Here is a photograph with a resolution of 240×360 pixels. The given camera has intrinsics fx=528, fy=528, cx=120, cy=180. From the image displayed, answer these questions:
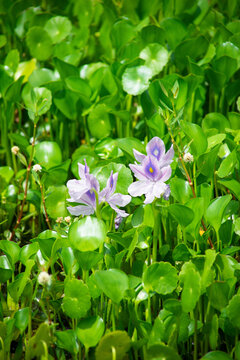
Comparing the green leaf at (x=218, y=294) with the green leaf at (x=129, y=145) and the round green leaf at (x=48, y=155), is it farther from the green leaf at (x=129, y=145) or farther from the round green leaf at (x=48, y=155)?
the round green leaf at (x=48, y=155)

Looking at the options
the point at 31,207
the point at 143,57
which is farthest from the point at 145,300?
the point at 143,57

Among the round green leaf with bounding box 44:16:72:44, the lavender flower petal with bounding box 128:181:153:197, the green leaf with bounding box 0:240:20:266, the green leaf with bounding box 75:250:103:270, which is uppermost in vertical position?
the round green leaf with bounding box 44:16:72:44

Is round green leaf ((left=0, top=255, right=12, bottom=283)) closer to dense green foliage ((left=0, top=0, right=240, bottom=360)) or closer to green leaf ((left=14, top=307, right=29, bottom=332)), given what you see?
dense green foliage ((left=0, top=0, right=240, bottom=360))

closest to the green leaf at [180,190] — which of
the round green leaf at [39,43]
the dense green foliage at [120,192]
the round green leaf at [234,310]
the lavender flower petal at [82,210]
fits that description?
the dense green foliage at [120,192]

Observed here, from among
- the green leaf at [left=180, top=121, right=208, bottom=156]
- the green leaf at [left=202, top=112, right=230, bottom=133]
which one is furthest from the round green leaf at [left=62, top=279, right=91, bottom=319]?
the green leaf at [left=202, top=112, right=230, bottom=133]

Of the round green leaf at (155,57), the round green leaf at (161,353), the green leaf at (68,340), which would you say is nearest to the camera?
the round green leaf at (161,353)

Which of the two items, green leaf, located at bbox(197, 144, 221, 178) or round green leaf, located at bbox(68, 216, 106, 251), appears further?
green leaf, located at bbox(197, 144, 221, 178)
